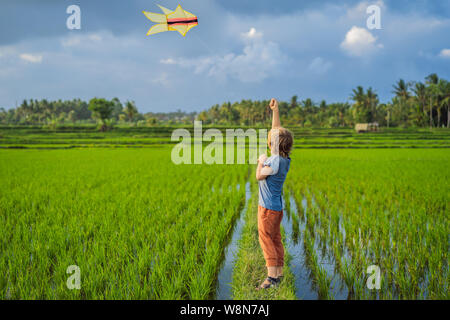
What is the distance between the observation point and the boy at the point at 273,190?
1.72m

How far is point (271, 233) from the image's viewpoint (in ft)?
6.14

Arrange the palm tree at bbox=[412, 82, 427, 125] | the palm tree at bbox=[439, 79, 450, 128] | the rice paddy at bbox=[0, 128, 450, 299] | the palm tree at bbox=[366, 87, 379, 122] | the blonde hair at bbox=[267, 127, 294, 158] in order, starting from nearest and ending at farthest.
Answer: the blonde hair at bbox=[267, 127, 294, 158]
the rice paddy at bbox=[0, 128, 450, 299]
the palm tree at bbox=[439, 79, 450, 128]
the palm tree at bbox=[412, 82, 427, 125]
the palm tree at bbox=[366, 87, 379, 122]

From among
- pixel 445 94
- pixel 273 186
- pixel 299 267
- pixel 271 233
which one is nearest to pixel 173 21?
pixel 273 186

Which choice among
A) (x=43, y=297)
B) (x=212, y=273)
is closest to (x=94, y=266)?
(x=43, y=297)

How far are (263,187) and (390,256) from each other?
5.30ft

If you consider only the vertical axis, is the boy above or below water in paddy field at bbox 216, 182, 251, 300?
above

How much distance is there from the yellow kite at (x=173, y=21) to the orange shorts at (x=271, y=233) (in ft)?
4.44

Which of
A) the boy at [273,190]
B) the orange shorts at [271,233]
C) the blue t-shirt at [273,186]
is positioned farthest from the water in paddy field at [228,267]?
the blue t-shirt at [273,186]

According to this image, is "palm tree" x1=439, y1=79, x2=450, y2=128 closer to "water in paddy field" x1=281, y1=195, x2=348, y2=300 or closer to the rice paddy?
the rice paddy

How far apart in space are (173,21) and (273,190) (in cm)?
134

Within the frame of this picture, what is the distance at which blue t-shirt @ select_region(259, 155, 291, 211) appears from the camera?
1.76 meters

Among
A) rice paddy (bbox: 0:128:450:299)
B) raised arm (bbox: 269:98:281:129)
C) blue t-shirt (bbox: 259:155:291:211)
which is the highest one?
raised arm (bbox: 269:98:281:129)

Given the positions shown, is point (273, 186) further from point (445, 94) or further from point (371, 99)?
point (371, 99)

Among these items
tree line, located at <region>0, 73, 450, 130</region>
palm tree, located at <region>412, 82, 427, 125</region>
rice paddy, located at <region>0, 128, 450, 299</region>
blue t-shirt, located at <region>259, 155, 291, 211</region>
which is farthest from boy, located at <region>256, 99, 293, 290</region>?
palm tree, located at <region>412, 82, 427, 125</region>
